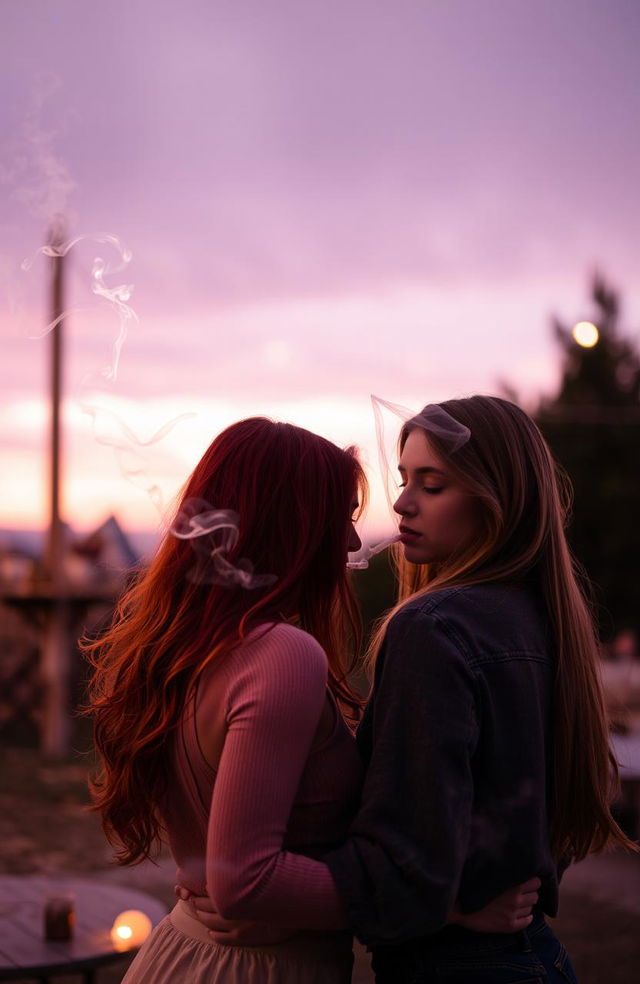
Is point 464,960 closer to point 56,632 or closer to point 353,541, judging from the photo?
point 353,541

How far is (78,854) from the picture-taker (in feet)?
19.8

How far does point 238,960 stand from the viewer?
135 centimetres

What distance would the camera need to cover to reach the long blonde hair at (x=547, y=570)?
57.7 inches

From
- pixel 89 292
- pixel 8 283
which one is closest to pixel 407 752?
pixel 89 292

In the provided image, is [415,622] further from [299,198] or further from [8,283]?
[299,198]

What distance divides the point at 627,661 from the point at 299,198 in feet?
30.7

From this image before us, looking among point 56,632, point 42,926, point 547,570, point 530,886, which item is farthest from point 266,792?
point 56,632

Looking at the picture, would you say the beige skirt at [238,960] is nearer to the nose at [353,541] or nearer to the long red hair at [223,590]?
the long red hair at [223,590]

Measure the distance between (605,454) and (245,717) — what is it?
1400 centimetres

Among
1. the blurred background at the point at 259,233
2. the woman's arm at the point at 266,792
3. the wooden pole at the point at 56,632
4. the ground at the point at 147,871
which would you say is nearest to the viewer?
the woman's arm at the point at 266,792

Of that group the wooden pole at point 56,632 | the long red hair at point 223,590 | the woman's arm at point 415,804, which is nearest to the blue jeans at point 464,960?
the woman's arm at point 415,804

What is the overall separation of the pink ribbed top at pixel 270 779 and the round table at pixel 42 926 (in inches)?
66.7

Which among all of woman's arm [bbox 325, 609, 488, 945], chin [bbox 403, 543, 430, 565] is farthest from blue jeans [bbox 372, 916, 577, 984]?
chin [bbox 403, 543, 430, 565]

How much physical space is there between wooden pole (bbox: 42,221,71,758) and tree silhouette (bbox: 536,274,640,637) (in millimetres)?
6895
